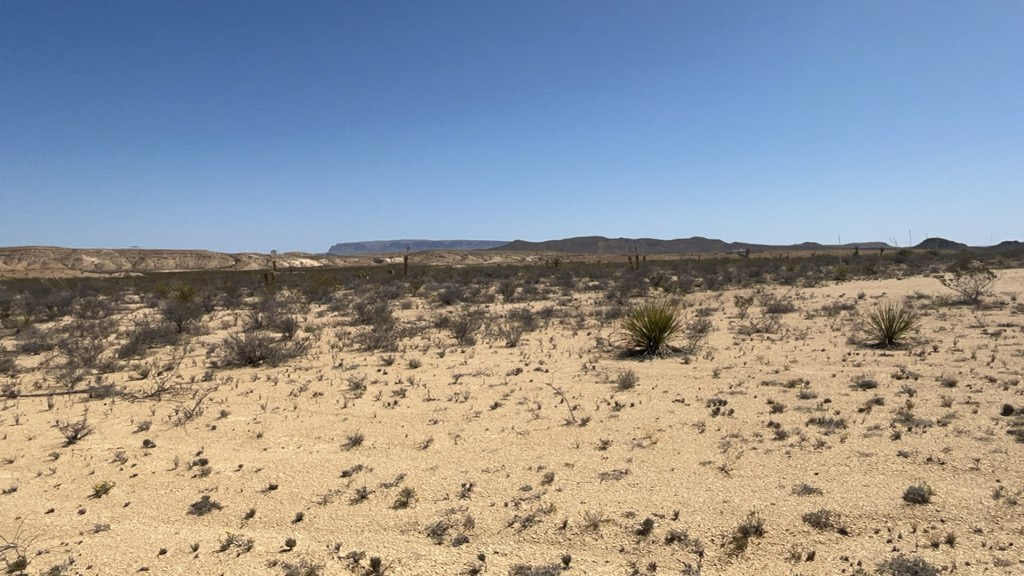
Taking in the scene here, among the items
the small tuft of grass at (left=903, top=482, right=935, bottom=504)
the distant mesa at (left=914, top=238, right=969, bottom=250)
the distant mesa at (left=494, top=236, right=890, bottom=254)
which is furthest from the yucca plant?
the distant mesa at (left=494, top=236, right=890, bottom=254)

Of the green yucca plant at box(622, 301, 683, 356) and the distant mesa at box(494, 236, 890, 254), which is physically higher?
the distant mesa at box(494, 236, 890, 254)

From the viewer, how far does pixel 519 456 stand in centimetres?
593

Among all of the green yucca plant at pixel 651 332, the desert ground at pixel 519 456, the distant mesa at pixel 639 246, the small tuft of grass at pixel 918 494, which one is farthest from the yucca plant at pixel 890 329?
the distant mesa at pixel 639 246

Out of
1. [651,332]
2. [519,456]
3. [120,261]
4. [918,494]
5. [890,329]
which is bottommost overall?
[519,456]

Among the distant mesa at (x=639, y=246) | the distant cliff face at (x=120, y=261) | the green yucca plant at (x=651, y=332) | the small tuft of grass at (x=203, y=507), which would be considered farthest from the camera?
the distant mesa at (x=639, y=246)

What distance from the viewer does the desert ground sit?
4.12 m

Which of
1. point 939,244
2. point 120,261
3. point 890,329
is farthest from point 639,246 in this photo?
point 890,329

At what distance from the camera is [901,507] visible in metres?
4.52

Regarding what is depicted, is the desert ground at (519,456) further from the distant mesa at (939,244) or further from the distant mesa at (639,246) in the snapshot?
the distant mesa at (639,246)

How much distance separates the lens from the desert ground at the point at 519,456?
4.12m

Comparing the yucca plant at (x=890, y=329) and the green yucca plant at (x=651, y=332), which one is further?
the green yucca plant at (x=651, y=332)

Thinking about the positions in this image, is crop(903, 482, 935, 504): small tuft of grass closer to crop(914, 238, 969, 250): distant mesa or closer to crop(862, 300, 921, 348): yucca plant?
crop(862, 300, 921, 348): yucca plant

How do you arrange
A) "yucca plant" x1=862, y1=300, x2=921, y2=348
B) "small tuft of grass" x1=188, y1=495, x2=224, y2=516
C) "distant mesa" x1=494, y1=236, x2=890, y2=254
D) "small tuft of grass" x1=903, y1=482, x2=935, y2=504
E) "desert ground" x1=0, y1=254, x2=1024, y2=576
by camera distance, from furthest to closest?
1. "distant mesa" x1=494, y1=236, x2=890, y2=254
2. "yucca plant" x1=862, y1=300, x2=921, y2=348
3. "small tuft of grass" x1=188, y1=495, x2=224, y2=516
4. "small tuft of grass" x1=903, y1=482, x2=935, y2=504
5. "desert ground" x1=0, y1=254, x2=1024, y2=576

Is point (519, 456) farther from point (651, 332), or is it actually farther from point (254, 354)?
point (254, 354)
